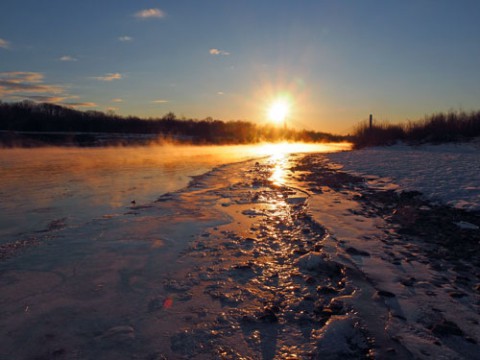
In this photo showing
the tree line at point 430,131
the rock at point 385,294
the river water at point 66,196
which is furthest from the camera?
the tree line at point 430,131

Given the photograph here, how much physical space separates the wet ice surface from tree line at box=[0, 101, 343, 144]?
52447mm

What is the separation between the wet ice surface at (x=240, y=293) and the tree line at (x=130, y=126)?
52447mm

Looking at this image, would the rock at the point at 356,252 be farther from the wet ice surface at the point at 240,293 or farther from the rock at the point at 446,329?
the rock at the point at 446,329

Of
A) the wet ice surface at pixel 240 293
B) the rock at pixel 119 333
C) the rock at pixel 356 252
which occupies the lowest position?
the rock at pixel 119 333

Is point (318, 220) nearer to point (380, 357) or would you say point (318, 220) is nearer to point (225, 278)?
point (225, 278)

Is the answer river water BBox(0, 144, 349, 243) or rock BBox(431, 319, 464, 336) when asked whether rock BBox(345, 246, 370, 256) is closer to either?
rock BBox(431, 319, 464, 336)

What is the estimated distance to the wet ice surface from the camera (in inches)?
96.4

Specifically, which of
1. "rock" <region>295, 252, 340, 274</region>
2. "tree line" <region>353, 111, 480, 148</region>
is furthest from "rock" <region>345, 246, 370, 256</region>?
"tree line" <region>353, 111, 480, 148</region>

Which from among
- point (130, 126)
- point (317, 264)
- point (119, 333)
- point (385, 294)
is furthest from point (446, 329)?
point (130, 126)

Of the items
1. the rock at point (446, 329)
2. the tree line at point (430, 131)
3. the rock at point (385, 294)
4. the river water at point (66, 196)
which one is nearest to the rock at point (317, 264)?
the rock at point (385, 294)

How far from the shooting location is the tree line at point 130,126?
211ft

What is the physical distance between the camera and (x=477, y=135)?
22.7m

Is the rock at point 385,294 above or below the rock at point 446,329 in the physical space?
above

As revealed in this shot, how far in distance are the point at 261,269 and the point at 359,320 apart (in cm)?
130
